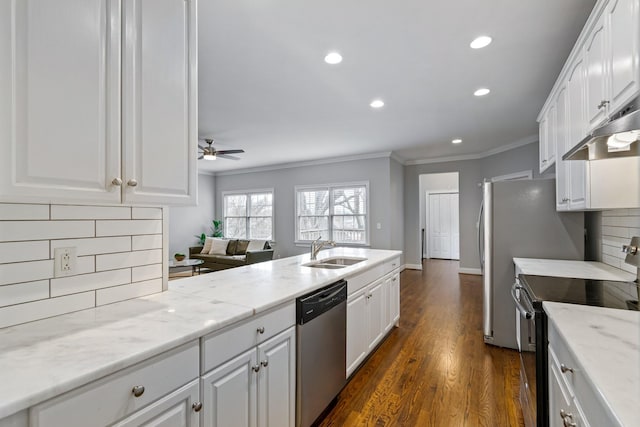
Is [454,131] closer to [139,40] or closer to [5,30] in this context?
[139,40]

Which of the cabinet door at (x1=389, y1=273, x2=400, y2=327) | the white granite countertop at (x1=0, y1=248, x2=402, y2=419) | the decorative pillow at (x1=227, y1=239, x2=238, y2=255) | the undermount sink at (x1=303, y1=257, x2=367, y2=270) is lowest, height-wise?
the cabinet door at (x1=389, y1=273, x2=400, y2=327)

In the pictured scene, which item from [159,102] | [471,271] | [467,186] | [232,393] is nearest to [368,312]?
[232,393]

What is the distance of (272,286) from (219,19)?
189 centimetres

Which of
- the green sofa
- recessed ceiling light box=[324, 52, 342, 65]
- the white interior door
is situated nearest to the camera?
recessed ceiling light box=[324, 52, 342, 65]

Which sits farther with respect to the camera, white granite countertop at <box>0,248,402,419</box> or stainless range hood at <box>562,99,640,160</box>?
stainless range hood at <box>562,99,640,160</box>

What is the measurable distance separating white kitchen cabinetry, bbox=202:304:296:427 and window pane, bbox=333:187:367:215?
5.13 metres

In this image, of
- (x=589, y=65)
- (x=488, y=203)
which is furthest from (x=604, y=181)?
(x=488, y=203)

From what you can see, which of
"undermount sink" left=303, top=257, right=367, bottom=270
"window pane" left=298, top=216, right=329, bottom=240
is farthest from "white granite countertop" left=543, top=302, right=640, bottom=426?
"window pane" left=298, top=216, right=329, bottom=240

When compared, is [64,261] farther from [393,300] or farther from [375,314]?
[393,300]

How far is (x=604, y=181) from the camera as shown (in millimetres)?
1977

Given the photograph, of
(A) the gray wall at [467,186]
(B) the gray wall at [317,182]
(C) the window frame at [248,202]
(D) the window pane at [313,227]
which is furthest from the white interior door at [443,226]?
(C) the window frame at [248,202]

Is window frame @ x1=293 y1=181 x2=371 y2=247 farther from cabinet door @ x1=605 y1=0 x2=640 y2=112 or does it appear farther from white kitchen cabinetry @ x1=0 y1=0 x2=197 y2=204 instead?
white kitchen cabinetry @ x1=0 y1=0 x2=197 y2=204

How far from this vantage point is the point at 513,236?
2.97 metres

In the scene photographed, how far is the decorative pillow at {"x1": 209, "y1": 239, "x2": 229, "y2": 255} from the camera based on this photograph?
6742mm
